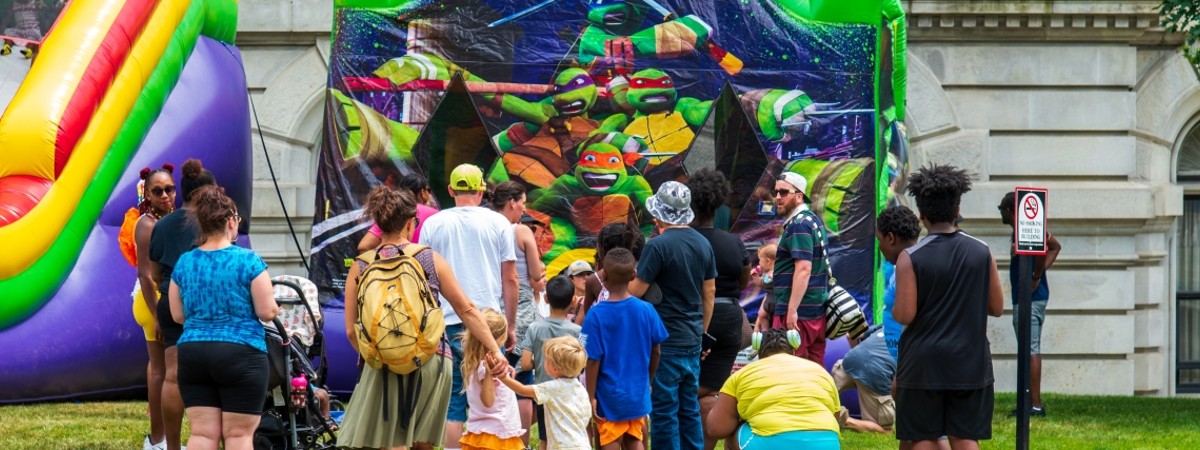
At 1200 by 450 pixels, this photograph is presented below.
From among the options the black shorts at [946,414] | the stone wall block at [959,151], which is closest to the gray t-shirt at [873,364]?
the black shorts at [946,414]

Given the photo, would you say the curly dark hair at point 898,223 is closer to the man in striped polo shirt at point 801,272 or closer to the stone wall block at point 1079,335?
the man in striped polo shirt at point 801,272

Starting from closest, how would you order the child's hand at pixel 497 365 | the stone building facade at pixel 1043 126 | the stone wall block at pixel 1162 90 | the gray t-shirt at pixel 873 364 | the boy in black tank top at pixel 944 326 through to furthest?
the boy in black tank top at pixel 944 326, the child's hand at pixel 497 365, the gray t-shirt at pixel 873 364, the stone building facade at pixel 1043 126, the stone wall block at pixel 1162 90

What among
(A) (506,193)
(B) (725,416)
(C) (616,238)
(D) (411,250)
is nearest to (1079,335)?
(A) (506,193)

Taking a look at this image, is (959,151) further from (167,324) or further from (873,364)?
(167,324)

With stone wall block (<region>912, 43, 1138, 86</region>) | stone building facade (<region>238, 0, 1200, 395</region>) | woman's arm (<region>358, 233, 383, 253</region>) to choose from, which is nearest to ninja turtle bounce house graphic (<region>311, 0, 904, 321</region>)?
woman's arm (<region>358, 233, 383, 253</region>)

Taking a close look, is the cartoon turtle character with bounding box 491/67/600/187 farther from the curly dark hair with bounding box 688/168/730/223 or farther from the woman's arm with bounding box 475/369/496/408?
the woman's arm with bounding box 475/369/496/408

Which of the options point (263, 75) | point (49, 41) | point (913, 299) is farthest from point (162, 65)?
point (913, 299)

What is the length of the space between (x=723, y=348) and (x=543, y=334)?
3.47 ft

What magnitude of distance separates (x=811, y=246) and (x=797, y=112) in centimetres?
240

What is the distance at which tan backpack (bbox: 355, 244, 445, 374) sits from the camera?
7391 mm

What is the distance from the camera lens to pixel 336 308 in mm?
11641

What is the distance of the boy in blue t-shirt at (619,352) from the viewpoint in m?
7.99

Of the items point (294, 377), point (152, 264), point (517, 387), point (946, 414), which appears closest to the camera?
point (946, 414)

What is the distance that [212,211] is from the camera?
7309mm
